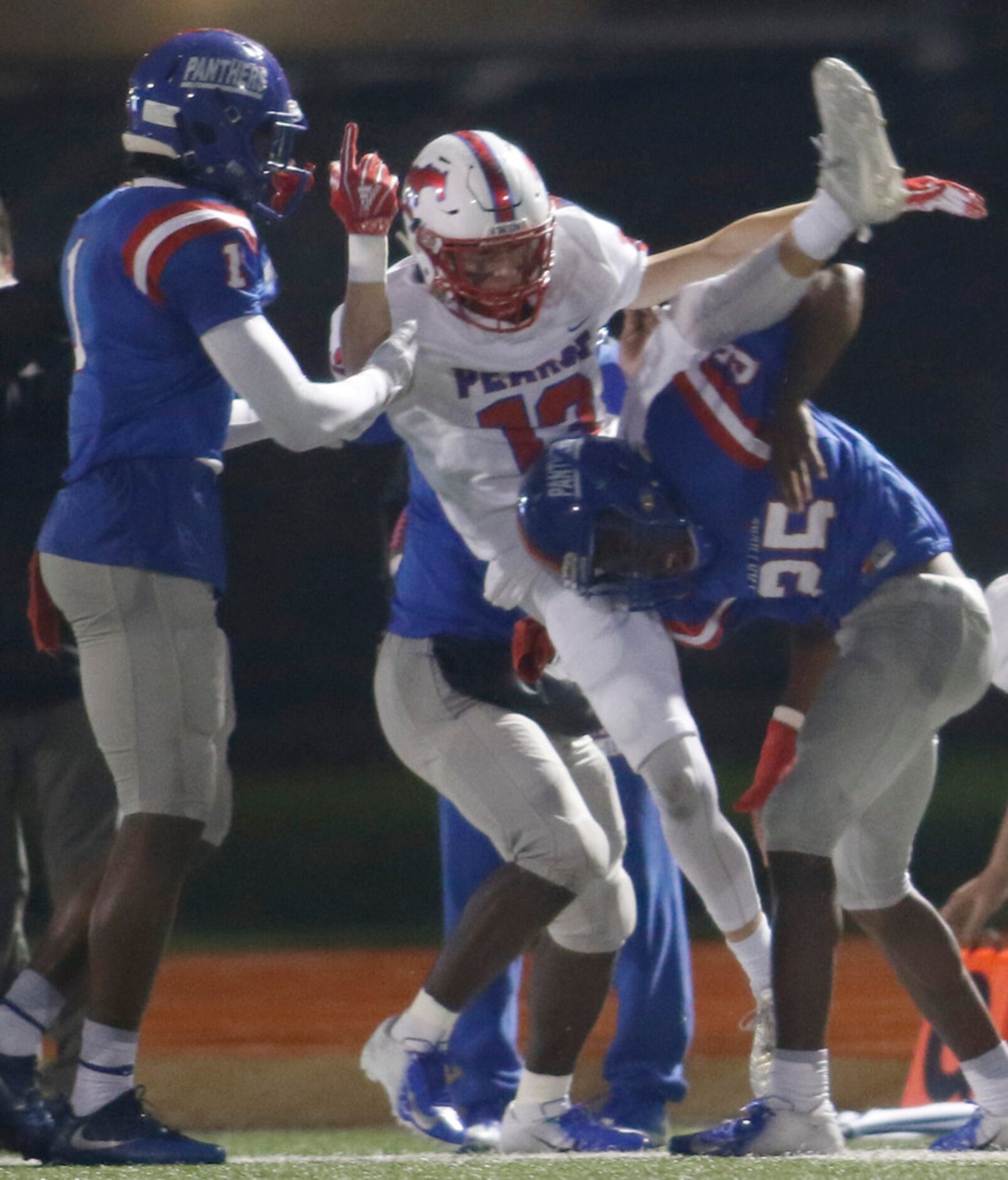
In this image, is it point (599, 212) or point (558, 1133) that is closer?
point (558, 1133)

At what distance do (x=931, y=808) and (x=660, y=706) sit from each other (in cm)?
625

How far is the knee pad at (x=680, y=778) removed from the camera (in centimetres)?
256

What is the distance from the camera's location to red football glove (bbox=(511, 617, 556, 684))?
2.73 metres

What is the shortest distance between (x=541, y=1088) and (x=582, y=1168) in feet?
1.28

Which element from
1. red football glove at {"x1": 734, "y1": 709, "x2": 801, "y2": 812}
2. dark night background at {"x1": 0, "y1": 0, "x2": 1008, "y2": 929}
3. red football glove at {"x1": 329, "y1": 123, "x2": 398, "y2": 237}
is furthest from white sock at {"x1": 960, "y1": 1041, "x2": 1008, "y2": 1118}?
dark night background at {"x1": 0, "y1": 0, "x2": 1008, "y2": 929}

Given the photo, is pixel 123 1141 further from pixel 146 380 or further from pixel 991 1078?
pixel 991 1078

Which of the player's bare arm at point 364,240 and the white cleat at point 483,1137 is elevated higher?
the player's bare arm at point 364,240

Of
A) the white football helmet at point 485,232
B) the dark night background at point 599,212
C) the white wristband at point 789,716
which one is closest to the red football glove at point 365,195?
the white football helmet at point 485,232

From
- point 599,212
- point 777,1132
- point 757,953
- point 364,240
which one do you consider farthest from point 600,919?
point 599,212

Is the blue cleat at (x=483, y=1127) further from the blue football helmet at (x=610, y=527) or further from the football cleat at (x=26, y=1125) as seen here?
the blue football helmet at (x=610, y=527)

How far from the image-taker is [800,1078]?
2461mm

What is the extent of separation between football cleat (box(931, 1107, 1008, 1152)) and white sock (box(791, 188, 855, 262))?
1161 mm

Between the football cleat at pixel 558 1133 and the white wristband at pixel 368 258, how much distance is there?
1146 millimetres

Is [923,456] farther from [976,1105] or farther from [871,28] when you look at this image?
[976,1105]
